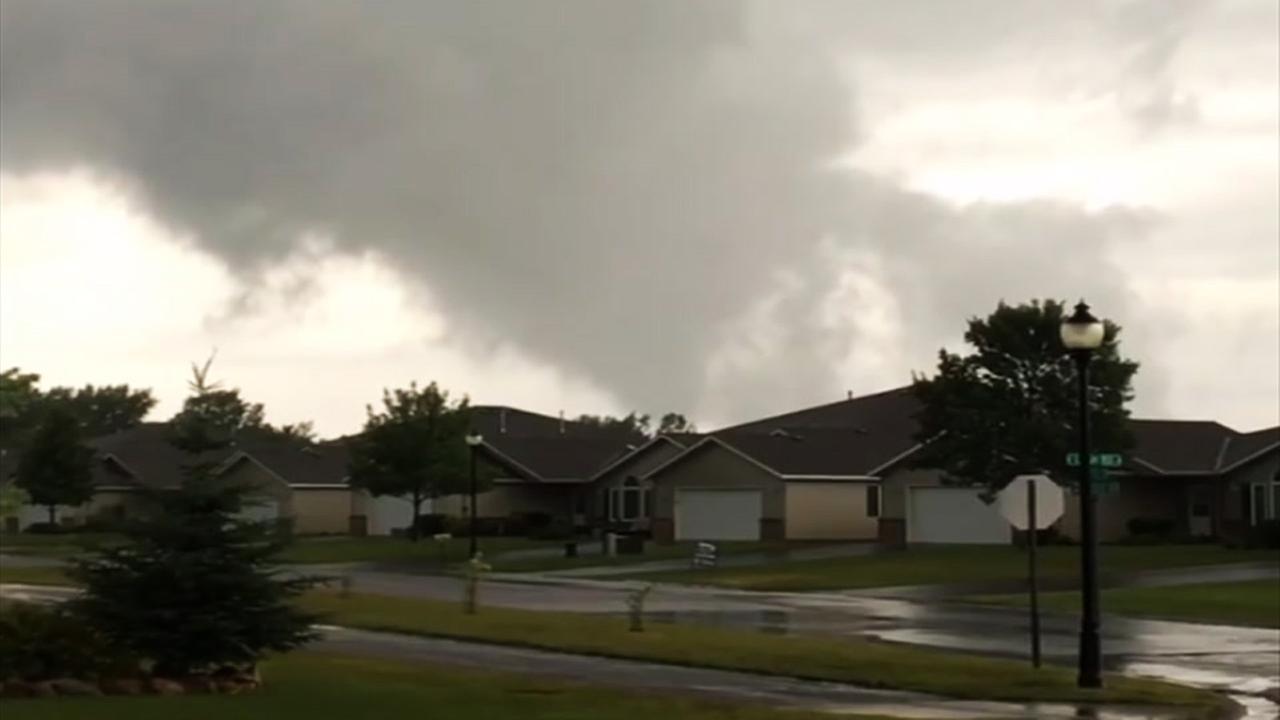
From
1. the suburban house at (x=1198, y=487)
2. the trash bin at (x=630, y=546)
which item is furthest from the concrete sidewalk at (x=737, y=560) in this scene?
the suburban house at (x=1198, y=487)

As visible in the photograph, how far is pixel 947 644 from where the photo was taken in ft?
96.2

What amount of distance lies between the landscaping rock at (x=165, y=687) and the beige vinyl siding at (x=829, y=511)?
5374 cm

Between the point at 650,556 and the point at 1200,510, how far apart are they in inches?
787

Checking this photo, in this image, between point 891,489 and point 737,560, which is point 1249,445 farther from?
point 737,560

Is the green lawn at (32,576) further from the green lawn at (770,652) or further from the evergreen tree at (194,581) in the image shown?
the evergreen tree at (194,581)

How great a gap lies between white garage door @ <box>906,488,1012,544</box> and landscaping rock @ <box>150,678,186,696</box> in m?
51.1

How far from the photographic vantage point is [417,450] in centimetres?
7188

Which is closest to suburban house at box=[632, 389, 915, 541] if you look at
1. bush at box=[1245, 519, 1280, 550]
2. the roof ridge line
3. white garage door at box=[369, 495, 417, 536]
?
the roof ridge line

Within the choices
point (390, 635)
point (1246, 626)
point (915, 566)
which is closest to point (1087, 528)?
point (390, 635)

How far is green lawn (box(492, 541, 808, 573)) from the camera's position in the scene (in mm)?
59184

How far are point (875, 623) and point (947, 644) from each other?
5127 mm

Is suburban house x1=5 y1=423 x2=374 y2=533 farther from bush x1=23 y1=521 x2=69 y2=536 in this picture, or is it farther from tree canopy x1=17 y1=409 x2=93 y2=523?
tree canopy x1=17 y1=409 x2=93 y2=523

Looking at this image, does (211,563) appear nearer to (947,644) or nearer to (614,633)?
(614,633)

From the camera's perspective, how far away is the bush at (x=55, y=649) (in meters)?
18.6
